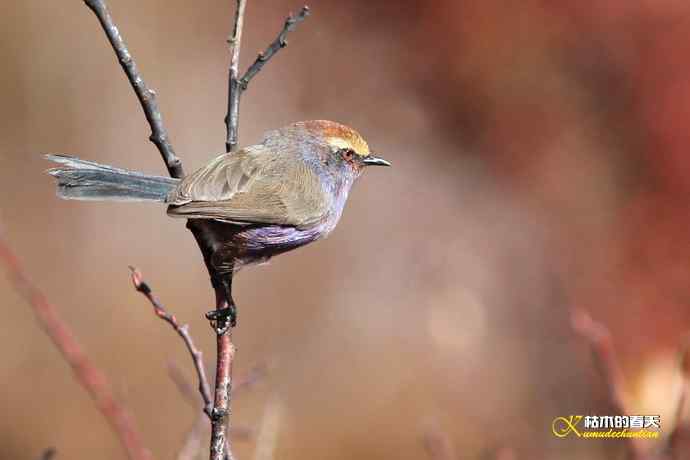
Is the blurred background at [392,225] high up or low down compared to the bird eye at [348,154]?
up

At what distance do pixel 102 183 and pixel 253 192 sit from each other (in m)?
0.68

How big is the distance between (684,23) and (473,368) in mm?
4804

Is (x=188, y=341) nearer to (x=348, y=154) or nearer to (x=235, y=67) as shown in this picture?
(x=235, y=67)

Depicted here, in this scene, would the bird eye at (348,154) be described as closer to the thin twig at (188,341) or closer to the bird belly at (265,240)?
Answer: the bird belly at (265,240)

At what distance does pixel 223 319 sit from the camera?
3.50 meters

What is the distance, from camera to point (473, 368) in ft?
31.3

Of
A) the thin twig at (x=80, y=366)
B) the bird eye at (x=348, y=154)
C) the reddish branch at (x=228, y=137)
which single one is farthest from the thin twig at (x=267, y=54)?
the thin twig at (x=80, y=366)

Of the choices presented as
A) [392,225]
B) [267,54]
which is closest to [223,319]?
[267,54]

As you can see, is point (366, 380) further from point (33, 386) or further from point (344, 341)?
point (33, 386)

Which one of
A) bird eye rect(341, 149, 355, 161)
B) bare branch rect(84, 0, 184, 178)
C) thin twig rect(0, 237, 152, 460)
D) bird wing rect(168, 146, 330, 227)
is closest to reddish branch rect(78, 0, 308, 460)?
bare branch rect(84, 0, 184, 178)

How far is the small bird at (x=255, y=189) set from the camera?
3.70 m

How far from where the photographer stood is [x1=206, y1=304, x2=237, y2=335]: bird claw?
11.2 feet

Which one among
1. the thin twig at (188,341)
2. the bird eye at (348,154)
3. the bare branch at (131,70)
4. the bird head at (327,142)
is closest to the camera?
the thin twig at (188,341)

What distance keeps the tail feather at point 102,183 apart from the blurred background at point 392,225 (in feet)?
13.2
